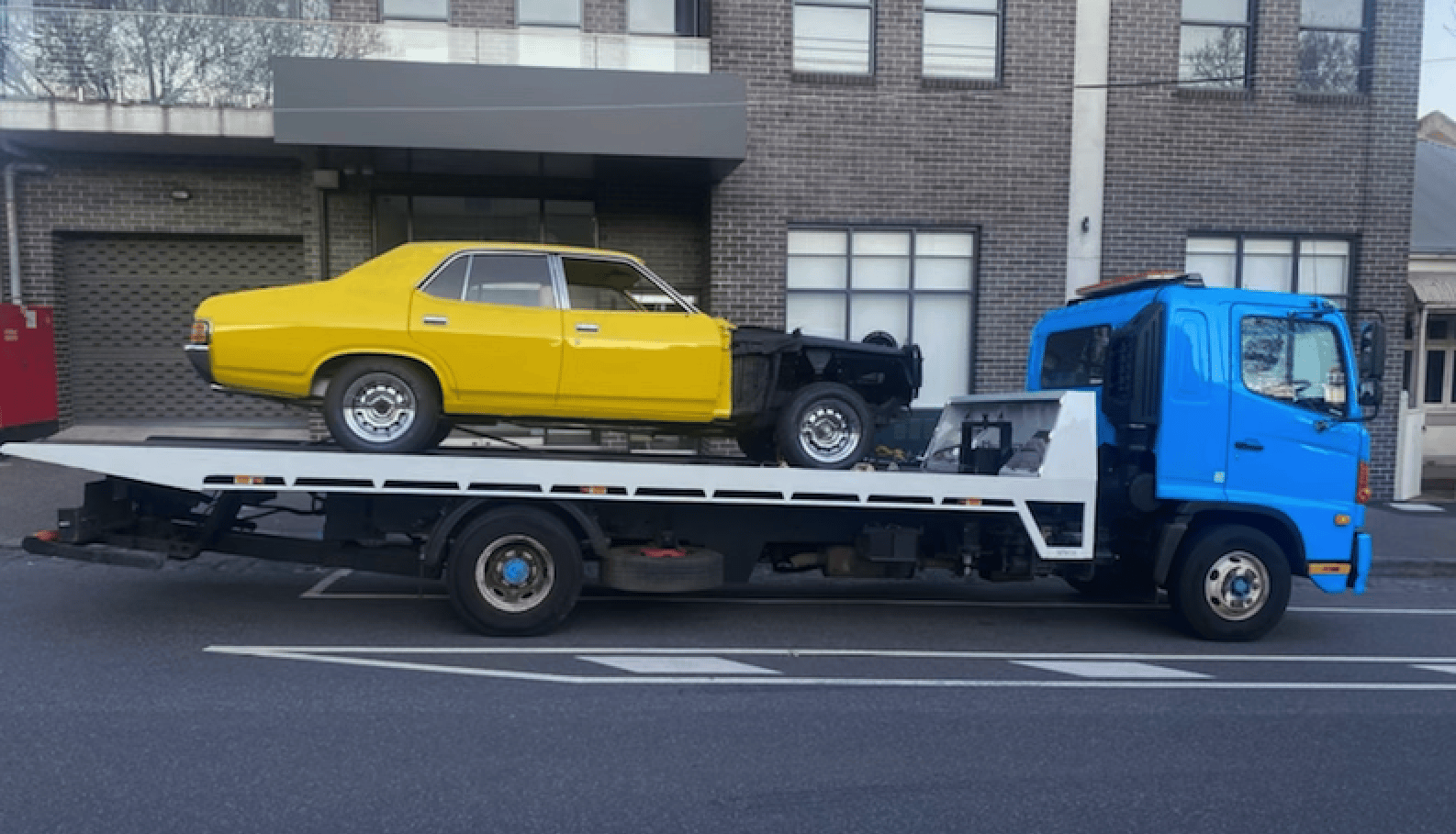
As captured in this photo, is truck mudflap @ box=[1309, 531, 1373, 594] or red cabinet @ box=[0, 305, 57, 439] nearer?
truck mudflap @ box=[1309, 531, 1373, 594]

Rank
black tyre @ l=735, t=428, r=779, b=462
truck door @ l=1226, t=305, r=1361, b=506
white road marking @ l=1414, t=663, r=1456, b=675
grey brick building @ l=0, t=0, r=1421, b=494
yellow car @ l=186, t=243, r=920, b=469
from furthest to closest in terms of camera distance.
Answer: grey brick building @ l=0, t=0, r=1421, b=494 < black tyre @ l=735, t=428, r=779, b=462 < truck door @ l=1226, t=305, r=1361, b=506 < yellow car @ l=186, t=243, r=920, b=469 < white road marking @ l=1414, t=663, r=1456, b=675

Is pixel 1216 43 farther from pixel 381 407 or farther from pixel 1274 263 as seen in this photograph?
pixel 381 407

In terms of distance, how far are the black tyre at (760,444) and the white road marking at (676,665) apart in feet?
5.73

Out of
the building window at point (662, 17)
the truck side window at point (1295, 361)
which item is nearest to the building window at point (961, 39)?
the building window at point (662, 17)

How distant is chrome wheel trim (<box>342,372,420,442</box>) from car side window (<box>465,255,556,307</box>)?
754 mm

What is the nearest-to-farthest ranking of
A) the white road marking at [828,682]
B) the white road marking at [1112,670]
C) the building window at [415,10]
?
the white road marking at [828,682] < the white road marking at [1112,670] < the building window at [415,10]

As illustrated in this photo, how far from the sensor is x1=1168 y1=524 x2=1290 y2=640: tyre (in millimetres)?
7516

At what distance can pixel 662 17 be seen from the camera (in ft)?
45.5

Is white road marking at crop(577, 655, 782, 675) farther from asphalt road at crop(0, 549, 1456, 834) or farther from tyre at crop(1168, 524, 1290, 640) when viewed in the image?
tyre at crop(1168, 524, 1290, 640)

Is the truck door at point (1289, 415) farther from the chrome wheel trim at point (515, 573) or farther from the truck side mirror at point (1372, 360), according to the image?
the chrome wheel trim at point (515, 573)

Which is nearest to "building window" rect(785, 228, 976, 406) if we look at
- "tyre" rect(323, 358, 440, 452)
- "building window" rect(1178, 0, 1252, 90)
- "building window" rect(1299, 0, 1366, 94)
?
"building window" rect(1178, 0, 1252, 90)

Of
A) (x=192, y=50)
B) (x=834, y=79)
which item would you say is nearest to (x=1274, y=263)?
(x=834, y=79)

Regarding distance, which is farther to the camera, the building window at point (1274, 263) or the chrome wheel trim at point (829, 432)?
the building window at point (1274, 263)

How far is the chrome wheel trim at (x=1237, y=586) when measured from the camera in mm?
7551
